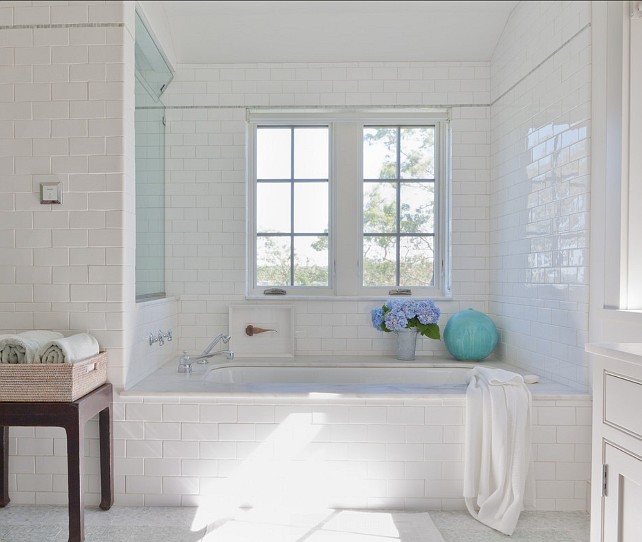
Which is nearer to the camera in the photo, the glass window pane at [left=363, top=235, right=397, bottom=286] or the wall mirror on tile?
the wall mirror on tile

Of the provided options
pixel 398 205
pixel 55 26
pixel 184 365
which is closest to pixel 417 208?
pixel 398 205

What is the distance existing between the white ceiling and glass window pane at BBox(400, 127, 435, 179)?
492 mm

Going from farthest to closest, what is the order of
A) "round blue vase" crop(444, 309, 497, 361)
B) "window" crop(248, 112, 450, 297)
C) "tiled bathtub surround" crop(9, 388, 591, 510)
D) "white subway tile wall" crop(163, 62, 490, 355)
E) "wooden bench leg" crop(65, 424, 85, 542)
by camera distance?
"window" crop(248, 112, 450, 297)
"white subway tile wall" crop(163, 62, 490, 355)
"round blue vase" crop(444, 309, 497, 361)
"tiled bathtub surround" crop(9, 388, 591, 510)
"wooden bench leg" crop(65, 424, 85, 542)

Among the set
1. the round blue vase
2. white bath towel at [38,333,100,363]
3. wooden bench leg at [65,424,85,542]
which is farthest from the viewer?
the round blue vase

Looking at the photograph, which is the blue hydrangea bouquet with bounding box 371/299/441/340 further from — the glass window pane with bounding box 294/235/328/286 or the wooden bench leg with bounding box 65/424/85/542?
the wooden bench leg with bounding box 65/424/85/542

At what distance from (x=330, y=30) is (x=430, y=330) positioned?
80.4 inches

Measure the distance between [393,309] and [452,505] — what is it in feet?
4.17

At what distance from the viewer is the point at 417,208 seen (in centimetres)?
380

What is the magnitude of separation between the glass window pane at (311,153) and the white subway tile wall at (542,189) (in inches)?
45.8

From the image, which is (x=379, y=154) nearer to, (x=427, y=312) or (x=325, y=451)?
(x=427, y=312)

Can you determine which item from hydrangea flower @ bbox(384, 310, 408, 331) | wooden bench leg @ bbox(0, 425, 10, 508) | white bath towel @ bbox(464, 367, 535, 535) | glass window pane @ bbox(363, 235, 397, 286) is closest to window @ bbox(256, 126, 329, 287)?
glass window pane @ bbox(363, 235, 397, 286)

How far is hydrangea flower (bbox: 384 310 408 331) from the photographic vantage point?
3.38m

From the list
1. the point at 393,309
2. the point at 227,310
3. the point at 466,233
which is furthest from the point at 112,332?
the point at 466,233

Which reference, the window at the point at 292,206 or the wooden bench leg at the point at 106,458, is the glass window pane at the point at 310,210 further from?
the wooden bench leg at the point at 106,458
